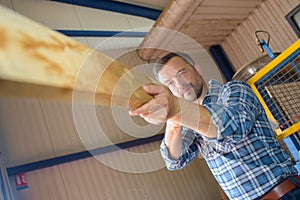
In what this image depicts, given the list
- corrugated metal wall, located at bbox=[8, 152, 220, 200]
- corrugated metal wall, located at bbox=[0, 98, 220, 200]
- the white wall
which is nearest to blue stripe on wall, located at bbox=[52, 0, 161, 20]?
the white wall

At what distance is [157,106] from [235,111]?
19.5 inches

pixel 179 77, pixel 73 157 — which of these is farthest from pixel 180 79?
pixel 73 157

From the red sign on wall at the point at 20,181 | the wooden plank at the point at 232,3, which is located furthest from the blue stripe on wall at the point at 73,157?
the wooden plank at the point at 232,3

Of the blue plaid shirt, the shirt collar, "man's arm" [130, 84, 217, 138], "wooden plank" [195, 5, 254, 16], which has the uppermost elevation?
"wooden plank" [195, 5, 254, 16]

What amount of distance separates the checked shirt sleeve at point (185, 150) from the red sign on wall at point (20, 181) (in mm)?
2888

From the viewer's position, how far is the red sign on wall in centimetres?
359

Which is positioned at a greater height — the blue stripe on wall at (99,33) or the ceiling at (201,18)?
the blue stripe on wall at (99,33)

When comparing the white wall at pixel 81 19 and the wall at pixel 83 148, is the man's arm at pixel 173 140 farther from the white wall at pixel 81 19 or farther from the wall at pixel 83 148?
the white wall at pixel 81 19

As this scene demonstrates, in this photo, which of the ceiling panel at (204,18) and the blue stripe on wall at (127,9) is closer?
the ceiling panel at (204,18)

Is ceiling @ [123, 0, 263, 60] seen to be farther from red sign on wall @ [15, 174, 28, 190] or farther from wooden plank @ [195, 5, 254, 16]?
red sign on wall @ [15, 174, 28, 190]

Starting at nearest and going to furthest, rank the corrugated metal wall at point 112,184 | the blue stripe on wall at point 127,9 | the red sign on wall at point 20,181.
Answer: the red sign on wall at point 20,181
the corrugated metal wall at point 112,184
the blue stripe on wall at point 127,9

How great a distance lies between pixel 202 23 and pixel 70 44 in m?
4.57

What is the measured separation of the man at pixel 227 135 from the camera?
868 mm

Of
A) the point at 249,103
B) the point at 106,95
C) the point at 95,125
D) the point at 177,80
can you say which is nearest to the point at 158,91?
the point at 106,95
